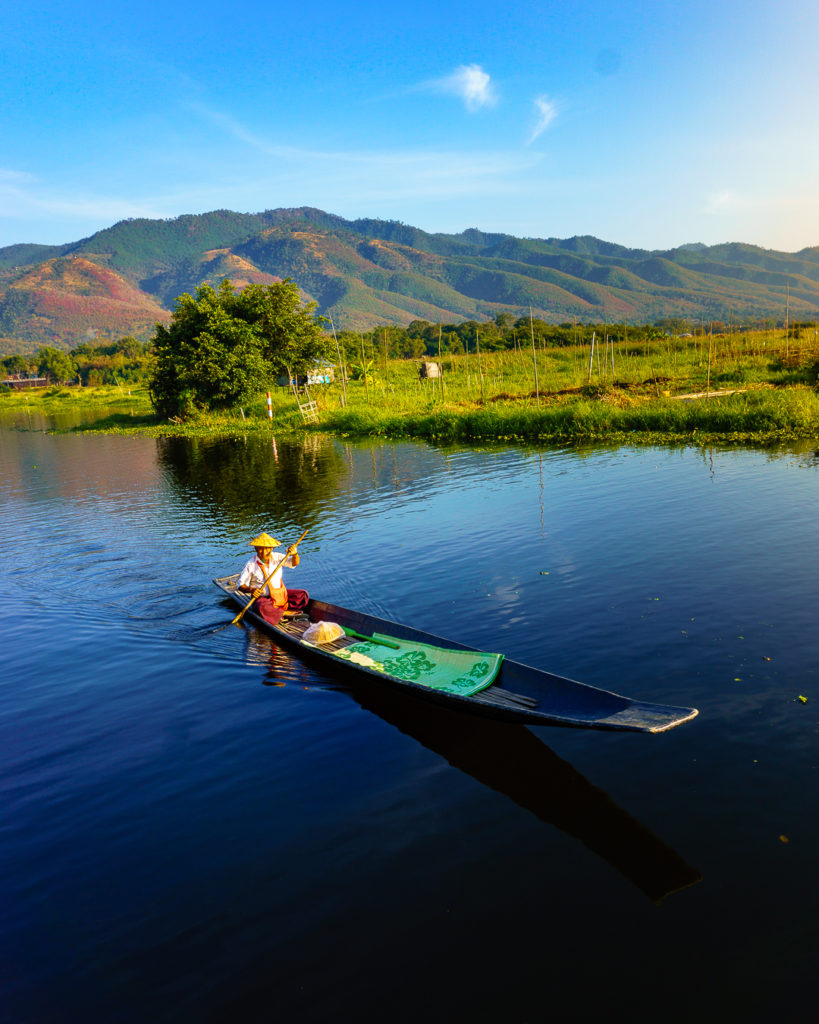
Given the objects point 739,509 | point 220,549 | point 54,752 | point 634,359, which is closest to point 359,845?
point 54,752

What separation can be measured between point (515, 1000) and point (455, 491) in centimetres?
1291

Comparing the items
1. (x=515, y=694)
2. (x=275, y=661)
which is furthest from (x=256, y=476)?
(x=515, y=694)

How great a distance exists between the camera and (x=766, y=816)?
473cm

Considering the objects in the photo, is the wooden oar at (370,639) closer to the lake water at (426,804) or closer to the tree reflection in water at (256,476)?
the lake water at (426,804)

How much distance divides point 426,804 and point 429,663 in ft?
5.71

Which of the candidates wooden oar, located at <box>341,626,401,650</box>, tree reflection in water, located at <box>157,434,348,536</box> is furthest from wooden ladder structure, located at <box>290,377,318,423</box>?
wooden oar, located at <box>341,626,401,650</box>

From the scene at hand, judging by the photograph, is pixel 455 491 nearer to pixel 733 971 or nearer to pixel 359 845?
pixel 359 845

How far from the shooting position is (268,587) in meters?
9.23

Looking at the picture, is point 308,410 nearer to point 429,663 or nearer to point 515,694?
point 429,663

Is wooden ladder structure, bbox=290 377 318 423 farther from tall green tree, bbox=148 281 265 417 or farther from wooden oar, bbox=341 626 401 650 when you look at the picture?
wooden oar, bbox=341 626 401 650

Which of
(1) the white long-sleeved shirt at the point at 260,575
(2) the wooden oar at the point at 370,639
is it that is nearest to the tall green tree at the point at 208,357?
(1) the white long-sleeved shirt at the point at 260,575

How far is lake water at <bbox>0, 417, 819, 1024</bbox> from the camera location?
3.77 m

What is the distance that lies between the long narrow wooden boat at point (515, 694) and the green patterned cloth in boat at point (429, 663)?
0.06 metres

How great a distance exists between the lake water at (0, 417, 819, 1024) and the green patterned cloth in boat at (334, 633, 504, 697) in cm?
43
